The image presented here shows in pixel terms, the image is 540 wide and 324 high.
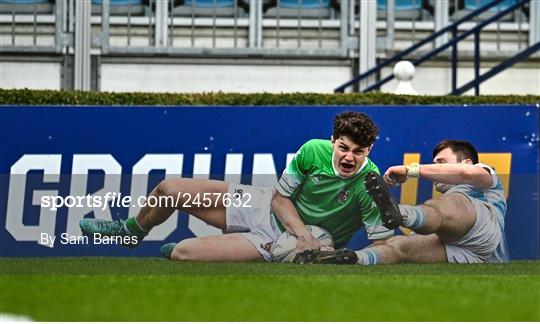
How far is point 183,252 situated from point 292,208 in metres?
1.04

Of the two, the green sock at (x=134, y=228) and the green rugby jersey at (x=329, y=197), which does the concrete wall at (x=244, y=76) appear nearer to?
the green rugby jersey at (x=329, y=197)

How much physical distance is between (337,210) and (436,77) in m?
5.34

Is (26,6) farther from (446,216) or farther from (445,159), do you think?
(446,216)

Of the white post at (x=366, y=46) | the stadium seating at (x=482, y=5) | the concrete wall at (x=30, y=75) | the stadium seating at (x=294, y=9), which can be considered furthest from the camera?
the stadium seating at (x=482, y=5)

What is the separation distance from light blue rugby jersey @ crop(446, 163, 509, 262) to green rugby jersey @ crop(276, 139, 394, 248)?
792 millimetres

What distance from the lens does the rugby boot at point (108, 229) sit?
471 inches

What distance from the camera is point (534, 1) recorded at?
17.3 metres

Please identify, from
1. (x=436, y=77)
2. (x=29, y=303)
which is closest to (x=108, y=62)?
(x=436, y=77)

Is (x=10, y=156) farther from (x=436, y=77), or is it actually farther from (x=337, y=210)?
(x=436, y=77)

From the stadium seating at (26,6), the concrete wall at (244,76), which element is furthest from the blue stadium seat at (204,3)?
the stadium seating at (26,6)

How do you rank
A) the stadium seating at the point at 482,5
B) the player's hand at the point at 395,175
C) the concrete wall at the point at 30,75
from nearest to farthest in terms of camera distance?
the player's hand at the point at 395,175 → the concrete wall at the point at 30,75 → the stadium seating at the point at 482,5

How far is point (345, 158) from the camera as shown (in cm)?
1200

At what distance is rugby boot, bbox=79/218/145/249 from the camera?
39.2 ft

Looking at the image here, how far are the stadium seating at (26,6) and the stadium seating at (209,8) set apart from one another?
5.08 ft
